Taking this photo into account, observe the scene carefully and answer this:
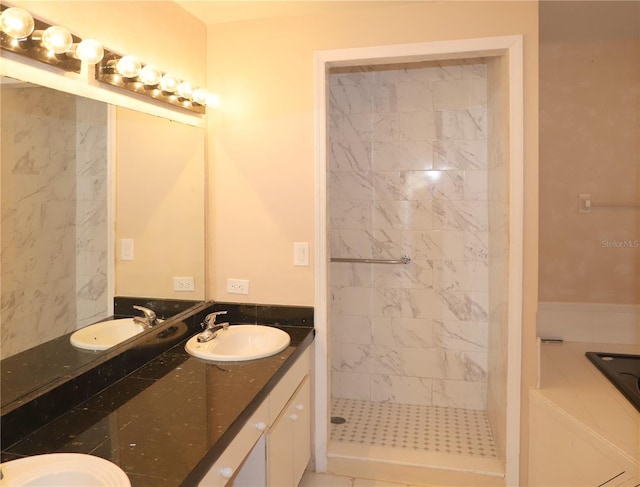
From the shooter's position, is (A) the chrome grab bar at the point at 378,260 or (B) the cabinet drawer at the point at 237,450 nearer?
(B) the cabinet drawer at the point at 237,450

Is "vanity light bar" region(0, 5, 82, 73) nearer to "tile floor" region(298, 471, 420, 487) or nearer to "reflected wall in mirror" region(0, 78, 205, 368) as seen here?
"reflected wall in mirror" region(0, 78, 205, 368)

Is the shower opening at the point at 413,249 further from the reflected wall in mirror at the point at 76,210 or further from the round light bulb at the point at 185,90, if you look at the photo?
the reflected wall in mirror at the point at 76,210

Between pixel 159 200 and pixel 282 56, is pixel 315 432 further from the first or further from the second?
pixel 282 56

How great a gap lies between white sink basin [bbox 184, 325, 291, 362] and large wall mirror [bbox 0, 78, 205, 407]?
0.31 meters

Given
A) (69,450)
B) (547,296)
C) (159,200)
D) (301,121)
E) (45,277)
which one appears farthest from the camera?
(547,296)

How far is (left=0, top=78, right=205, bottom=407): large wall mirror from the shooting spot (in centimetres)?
135

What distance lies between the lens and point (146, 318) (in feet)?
6.47

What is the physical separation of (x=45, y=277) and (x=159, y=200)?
2.64ft

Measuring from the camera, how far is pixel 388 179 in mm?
3221

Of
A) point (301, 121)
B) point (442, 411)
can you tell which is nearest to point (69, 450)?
point (301, 121)

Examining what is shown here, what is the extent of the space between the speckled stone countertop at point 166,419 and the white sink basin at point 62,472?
0.05 m

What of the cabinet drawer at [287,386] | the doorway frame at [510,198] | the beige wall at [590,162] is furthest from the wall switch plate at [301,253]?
the beige wall at [590,162]

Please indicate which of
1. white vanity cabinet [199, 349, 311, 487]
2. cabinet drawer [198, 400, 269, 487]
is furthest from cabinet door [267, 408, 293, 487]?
cabinet drawer [198, 400, 269, 487]

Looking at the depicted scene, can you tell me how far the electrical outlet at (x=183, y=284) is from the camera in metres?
2.29
